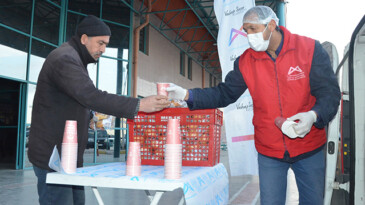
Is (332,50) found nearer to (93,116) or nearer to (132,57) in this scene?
(93,116)

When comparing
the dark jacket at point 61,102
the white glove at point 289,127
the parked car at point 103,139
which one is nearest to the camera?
the white glove at point 289,127

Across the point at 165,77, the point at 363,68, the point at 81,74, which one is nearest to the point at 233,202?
the point at 363,68

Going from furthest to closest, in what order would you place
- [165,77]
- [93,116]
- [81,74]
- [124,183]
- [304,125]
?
[165,77]
[93,116]
[81,74]
[304,125]
[124,183]

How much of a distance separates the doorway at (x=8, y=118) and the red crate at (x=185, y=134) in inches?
365

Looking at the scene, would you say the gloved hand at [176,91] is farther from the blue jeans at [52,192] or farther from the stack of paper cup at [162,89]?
the blue jeans at [52,192]

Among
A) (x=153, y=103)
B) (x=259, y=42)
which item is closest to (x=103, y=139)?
(x=153, y=103)

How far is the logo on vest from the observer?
2268 mm

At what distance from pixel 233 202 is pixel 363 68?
3.65 m

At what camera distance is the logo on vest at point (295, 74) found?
89.3 inches

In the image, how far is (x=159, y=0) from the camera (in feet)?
47.6

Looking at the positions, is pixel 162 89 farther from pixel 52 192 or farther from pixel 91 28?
pixel 52 192

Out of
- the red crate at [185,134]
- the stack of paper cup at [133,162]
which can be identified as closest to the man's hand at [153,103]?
the red crate at [185,134]

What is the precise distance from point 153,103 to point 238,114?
10.4 feet

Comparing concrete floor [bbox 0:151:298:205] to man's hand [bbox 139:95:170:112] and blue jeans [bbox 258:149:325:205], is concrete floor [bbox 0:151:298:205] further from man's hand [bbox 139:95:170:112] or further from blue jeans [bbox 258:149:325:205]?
man's hand [bbox 139:95:170:112]
